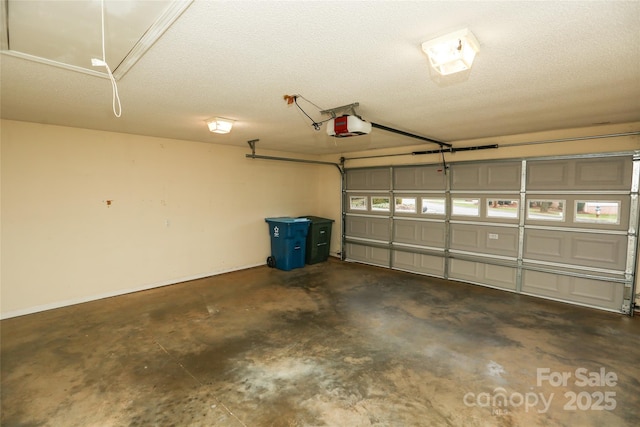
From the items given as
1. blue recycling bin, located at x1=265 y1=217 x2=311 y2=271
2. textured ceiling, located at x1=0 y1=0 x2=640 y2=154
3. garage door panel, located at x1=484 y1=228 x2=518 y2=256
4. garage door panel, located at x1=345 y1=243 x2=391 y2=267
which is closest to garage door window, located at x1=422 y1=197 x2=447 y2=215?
garage door panel, located at x1=484 y1=228 x2=518 y2=256

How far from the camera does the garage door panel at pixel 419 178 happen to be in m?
5.32

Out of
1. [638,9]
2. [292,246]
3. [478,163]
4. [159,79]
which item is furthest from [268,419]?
[478,163]

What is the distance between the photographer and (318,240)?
6.30 metres

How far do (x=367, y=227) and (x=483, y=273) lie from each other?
2324 millimetres

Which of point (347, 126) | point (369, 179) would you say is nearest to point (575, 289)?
point (369, 179)

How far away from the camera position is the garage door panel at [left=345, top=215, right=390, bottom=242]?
20.0 ft

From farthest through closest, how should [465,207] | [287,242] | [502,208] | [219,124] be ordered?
[287,242] < [465,207] < [502,208] < [219,124]

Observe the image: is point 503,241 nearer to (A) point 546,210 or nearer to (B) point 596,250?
(A) point 546,210

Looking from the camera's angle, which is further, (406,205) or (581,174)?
(406,205)

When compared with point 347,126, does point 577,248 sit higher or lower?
lower

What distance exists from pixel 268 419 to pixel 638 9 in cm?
307

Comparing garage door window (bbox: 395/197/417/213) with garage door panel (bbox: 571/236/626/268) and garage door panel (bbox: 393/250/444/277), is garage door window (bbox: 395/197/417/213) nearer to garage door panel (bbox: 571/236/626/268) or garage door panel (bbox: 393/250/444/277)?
garage door panel (bbox: 393/250/444/277)

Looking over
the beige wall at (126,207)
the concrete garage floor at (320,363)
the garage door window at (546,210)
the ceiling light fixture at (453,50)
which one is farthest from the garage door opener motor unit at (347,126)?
the garage door window at (546,210)

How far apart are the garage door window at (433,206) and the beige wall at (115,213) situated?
3.09 m
